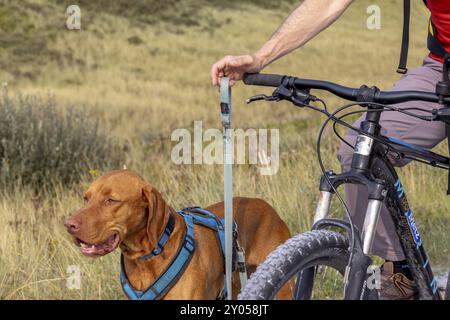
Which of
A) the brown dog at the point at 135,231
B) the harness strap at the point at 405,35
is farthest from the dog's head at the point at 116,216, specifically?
the harness strap at the point at 405,35

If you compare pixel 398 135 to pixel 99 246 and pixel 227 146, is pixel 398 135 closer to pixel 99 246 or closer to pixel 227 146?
pixel 227 146

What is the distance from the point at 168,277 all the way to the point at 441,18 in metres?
1.63

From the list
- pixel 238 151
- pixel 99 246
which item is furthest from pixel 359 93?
pixel 238 151

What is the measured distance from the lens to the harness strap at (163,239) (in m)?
4.06

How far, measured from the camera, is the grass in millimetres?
6426

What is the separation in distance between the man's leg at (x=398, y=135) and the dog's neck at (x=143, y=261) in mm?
838

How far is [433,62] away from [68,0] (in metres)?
38.5

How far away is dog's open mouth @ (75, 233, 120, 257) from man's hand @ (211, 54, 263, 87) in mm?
897

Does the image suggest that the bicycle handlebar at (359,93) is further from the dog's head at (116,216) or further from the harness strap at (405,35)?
the dog's head at (116,216)

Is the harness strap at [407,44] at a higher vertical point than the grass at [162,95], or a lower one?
higher

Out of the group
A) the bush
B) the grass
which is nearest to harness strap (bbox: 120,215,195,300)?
the grass

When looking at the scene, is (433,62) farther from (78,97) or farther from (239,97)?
(78,97)

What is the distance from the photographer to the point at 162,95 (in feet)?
79.7

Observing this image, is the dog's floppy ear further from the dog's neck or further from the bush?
the bush
